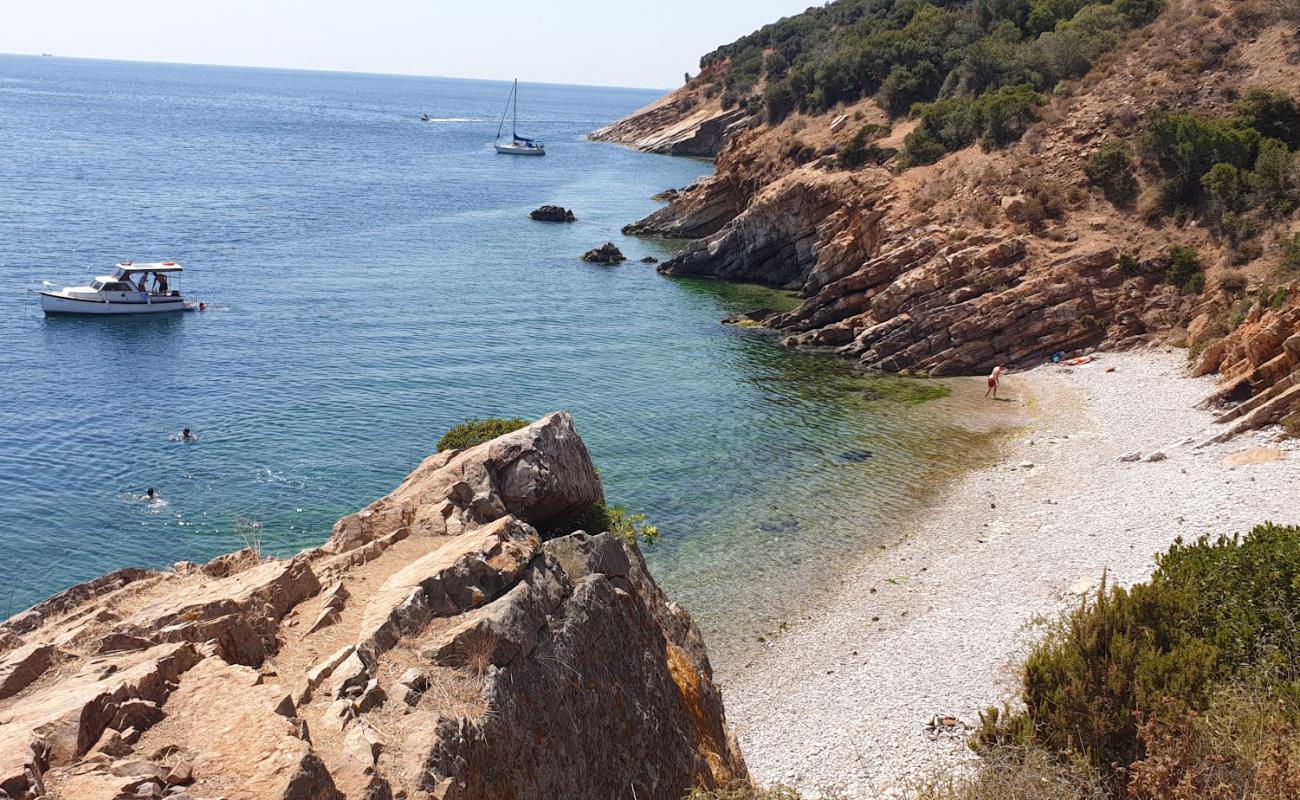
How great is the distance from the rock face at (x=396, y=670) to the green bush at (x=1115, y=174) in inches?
1666

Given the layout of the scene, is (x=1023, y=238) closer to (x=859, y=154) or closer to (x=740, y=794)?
(x=859, y=154)

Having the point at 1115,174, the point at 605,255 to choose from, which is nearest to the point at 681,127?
the point at 605,255

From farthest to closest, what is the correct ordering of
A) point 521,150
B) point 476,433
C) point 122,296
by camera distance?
point 521,150, point 122,296, point 476,433

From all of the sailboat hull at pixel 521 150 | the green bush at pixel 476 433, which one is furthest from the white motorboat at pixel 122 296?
the sailboat hull at pixel 521 150

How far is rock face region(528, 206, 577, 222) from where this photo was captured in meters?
88.6

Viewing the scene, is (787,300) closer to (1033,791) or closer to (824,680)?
(824,680)

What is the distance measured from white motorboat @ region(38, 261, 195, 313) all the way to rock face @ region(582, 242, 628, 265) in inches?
1126

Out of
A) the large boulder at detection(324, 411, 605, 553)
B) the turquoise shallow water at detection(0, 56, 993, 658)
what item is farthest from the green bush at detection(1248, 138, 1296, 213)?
the large boulder at detection(324, 411, 605, 553)

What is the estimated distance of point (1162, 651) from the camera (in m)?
15.2

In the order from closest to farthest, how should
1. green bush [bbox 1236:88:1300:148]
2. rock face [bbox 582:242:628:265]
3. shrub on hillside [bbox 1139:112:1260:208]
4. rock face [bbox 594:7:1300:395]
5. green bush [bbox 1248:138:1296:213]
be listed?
green bush [bbox 1248:138:1296:213]
rock face [bbox 594:7:1300:395]
shrub on hillside [bbox 1139:112:1260:208]
green bush [bbox 1236:88:1300:148]
rock face [bbox 582:242:628:265]

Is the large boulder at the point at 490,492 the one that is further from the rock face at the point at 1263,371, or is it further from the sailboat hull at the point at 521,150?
the sailboat hull at the point at 521,150

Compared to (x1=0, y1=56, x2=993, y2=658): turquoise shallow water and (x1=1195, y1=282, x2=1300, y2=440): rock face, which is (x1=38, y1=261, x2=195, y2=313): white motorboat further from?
(x1=1195, y1=282, x2=1300, y2=440): rock face

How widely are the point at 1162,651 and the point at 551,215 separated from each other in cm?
7856

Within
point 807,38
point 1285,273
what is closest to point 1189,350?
point 1285,273
